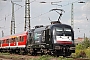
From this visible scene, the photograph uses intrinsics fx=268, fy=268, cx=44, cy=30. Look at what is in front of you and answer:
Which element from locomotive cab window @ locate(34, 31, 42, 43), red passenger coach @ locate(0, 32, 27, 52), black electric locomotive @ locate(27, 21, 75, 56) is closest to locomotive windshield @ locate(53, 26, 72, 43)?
black electric locomotive @ locate(27, 21, 75, 56)

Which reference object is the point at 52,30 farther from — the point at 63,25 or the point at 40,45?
the point at 40,45

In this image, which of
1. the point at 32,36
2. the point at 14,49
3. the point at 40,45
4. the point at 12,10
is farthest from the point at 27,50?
the point at 12,10

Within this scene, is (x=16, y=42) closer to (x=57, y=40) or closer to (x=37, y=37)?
(x=37, y=37)

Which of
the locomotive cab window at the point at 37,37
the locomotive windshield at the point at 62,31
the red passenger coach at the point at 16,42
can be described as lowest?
the red passenger coach at the point at 16,42

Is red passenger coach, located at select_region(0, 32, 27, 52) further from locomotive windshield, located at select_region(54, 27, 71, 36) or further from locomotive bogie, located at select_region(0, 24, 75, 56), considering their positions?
locomotive windshield, located at select_region(54, 27, 71, 36)

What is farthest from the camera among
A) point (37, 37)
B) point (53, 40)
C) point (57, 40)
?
point (37, 37)

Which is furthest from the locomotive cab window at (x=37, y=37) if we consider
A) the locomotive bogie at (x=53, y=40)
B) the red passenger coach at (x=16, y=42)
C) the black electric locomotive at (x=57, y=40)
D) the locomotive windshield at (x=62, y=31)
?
the red passenger coach at (x=16, y=42)

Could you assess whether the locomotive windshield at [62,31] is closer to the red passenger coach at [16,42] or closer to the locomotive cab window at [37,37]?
the locomotive cab window at [37,37]

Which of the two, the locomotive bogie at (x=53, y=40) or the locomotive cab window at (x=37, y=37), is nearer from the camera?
the locomotive bogie at (x=53, y=40)

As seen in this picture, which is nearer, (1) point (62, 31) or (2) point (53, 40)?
(2) point (53, 40)

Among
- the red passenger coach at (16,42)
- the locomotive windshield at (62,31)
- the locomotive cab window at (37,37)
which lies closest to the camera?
the locomotive windshield at (62,31)

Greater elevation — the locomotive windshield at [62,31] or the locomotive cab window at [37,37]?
the locomotive windshield at [62,31]

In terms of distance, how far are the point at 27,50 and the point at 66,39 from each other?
951 centimetres

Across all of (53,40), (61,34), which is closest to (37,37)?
(53,40)
